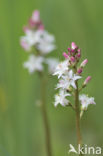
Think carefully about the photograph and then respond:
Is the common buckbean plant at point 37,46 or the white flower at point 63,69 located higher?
the common buckbean plant at point 37,46

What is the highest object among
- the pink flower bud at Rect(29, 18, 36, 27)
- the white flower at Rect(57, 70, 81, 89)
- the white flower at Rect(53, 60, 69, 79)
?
the pink flower bud at Rect(29, 18, 36, 27)

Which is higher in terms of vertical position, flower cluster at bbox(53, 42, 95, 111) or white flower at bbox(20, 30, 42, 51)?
white flower at bbox(20, 30, 42, 51)

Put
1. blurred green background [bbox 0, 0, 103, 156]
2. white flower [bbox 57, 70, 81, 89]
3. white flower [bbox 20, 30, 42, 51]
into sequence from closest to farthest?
white flower [bbox 57, 70, 81, 89] → white flower [bbox 20, 30, 42, 51] → blurred green background [bbox 0, 0, 103, 156]

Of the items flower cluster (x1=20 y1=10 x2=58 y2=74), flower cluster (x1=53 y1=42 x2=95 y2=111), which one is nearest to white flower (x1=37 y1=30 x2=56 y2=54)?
flower cluster (x1=20 y1=10 x2=58 y2=74)

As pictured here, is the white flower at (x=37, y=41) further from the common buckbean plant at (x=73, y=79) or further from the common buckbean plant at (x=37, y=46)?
the common buckbean plant at (x=73, y=79)

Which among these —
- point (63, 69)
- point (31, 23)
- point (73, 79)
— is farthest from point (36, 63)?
point (73, 79)

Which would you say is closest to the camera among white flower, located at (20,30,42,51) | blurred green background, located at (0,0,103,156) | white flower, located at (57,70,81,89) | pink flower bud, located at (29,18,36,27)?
white flower, located at (57,70,81,89)

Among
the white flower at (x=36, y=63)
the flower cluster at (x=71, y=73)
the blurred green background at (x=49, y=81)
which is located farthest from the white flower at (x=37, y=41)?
the flower cluster at (x=71, y=73)

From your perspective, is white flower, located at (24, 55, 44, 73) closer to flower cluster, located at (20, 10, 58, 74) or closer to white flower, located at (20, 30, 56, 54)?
flower cluster, located at (20, 10, 58, 74)

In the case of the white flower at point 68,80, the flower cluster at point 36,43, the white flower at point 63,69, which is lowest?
the white flower at point 68,80
